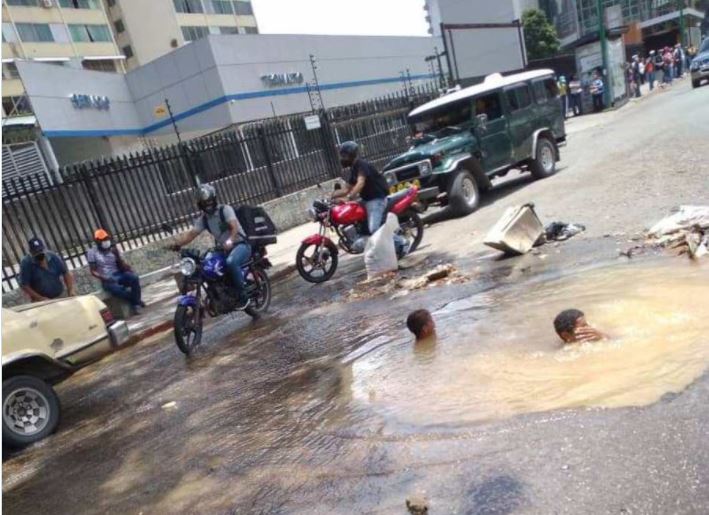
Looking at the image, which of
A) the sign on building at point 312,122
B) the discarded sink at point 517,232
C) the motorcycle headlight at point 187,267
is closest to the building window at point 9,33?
the sign on building at point 312,122

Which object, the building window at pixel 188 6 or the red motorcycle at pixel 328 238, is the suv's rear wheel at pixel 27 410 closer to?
the red motorcycle at pixel 328 238

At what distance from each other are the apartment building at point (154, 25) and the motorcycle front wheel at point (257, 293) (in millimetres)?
53731

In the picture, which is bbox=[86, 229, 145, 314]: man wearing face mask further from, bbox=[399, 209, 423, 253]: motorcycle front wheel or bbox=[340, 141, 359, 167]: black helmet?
bbox=[399, 209, 423, 253]: motorcycle front wheel

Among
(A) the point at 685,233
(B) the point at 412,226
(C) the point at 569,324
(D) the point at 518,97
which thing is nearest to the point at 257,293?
(B) the point at 412,226

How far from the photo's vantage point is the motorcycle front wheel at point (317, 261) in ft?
26.1

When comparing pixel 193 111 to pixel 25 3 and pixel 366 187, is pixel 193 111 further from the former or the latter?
pixel 366 187

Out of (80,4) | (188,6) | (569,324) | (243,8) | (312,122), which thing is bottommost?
(569,324)

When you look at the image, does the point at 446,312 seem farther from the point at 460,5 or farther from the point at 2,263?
the point at 460,5

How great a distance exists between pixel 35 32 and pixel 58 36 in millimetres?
2085

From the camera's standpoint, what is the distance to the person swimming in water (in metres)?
3.76

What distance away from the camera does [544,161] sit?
1162cm

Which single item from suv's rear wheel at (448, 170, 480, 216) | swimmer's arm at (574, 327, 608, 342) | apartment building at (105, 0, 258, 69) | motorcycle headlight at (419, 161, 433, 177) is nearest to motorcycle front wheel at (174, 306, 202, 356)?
swimmer's arm at (574, 327, 608, 342)

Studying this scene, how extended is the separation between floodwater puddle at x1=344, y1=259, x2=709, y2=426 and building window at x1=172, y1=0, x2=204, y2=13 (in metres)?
58.2

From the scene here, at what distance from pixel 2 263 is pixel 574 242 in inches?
380
